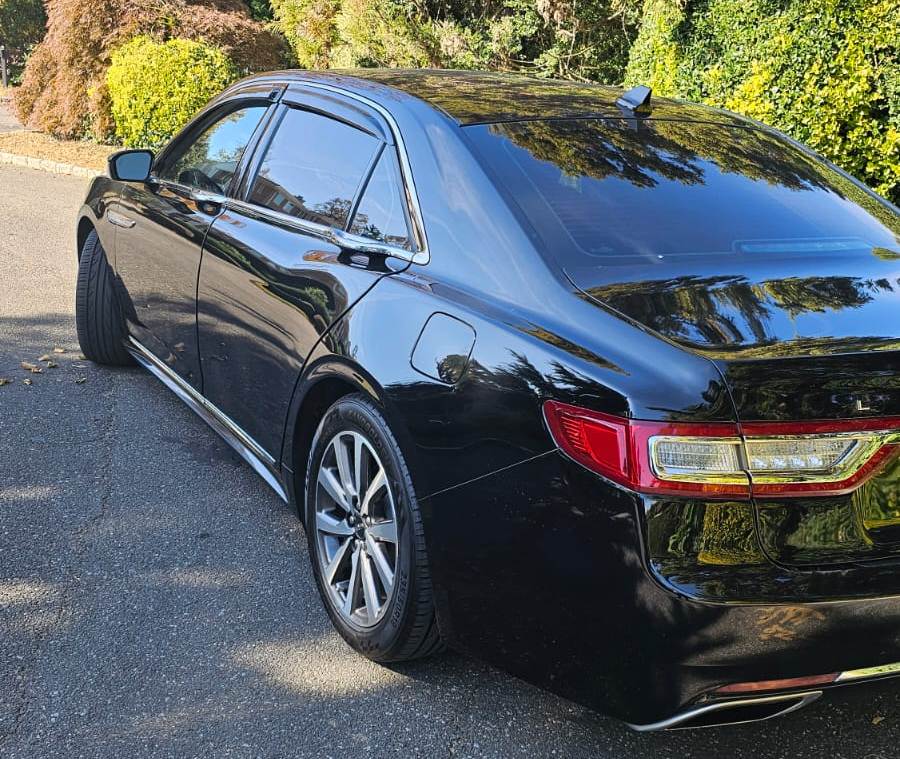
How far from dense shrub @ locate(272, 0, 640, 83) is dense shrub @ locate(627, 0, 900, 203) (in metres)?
3.94

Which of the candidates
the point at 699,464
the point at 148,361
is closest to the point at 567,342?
the point at 699,464

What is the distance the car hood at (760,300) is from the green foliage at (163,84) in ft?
38.7

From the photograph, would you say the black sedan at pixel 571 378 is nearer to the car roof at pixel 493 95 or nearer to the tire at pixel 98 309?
the car roof at pixel 493 95

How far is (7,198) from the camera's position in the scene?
11.5 meters

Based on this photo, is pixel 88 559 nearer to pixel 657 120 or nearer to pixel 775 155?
pixel 657 120

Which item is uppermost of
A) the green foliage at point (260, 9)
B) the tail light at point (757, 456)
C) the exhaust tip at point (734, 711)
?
the green foliage at point (260, 9)

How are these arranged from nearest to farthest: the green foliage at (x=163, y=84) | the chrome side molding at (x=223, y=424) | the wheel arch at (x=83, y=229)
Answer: the chrome side molding at (x=223, y=424), the wheel arch at (x=83, y=229), the green foliage at (x=163, y=84)

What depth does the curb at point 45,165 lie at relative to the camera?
13.1 meters

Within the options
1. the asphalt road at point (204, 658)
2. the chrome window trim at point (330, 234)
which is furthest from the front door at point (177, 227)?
the asphalt road at point (204, 658)

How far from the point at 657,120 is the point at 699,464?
5.66 feet

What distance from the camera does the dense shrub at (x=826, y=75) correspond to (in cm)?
750

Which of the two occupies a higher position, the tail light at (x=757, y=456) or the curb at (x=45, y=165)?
the tail light at (x=757, y=456)

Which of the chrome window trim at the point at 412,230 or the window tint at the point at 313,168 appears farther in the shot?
the window tint at the point at 313,168

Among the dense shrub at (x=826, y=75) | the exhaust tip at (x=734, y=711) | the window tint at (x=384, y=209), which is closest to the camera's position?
the exhaust tip at (x=734, y=711)
